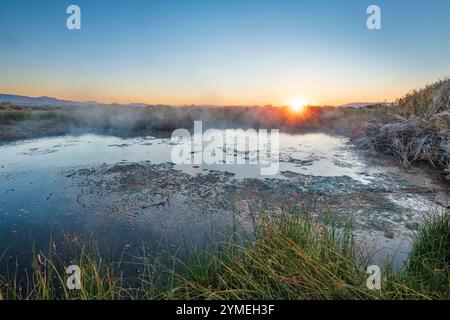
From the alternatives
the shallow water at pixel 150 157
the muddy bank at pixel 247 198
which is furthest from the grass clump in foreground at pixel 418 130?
the muddy bank at pixel 247 198

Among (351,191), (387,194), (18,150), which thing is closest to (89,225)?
(351,191)

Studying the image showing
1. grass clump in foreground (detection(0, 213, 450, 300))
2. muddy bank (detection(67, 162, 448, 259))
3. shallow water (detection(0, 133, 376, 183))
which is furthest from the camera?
shallow water (detection(0, 133, 376, 183))

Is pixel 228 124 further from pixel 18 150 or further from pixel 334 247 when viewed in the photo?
pixel 334 247

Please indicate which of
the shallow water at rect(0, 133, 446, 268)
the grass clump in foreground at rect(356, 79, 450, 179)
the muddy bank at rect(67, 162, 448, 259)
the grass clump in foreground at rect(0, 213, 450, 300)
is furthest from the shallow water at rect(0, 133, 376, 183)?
the grass clump in foreground at rect(0, 213, 450, 300)

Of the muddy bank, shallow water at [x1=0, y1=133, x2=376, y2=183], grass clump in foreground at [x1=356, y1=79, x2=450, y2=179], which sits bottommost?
the muddy bank

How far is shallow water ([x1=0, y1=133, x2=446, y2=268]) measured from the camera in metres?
5.10

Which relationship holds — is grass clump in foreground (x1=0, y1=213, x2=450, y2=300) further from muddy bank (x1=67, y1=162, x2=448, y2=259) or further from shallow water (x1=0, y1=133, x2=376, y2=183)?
shallow water (x1=0, y1=133, x2=376, y2=183)

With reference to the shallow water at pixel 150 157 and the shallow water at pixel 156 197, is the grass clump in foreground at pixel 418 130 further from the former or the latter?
the shallow water at pixel 156 197

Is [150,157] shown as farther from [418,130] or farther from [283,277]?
[418,130]

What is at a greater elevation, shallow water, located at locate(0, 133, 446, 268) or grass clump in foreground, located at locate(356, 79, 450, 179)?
grass clump in foreground, located at locate(356, 79, 450, 179)

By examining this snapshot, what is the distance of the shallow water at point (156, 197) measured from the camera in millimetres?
5102

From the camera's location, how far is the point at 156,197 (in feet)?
23.1

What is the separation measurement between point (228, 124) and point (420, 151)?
1928cm
